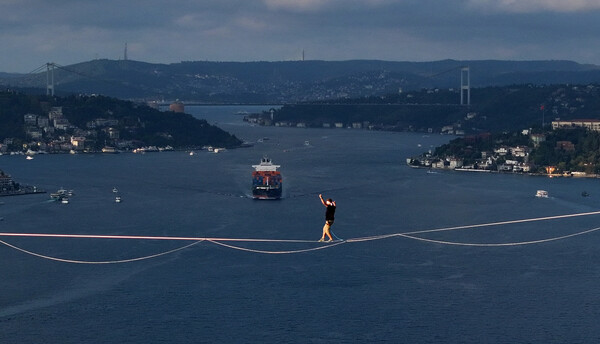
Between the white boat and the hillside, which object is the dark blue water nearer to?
the white boat

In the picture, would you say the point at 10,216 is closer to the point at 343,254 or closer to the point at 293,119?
the point at 343,254

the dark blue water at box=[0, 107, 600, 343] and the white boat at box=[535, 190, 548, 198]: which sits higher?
the white boat at box=[535, 190, 548, 198]

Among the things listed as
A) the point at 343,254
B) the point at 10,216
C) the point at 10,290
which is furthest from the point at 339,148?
the point at 10,290

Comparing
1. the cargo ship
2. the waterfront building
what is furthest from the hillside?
the cargo ship

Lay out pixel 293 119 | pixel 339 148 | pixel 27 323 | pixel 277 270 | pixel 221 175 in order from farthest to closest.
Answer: pixel 293 119 → pixel 339 148 → pixel 221 175 → pixel 277 270 → pixel 27 323

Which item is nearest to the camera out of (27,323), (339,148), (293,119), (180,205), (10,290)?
(27,323)
